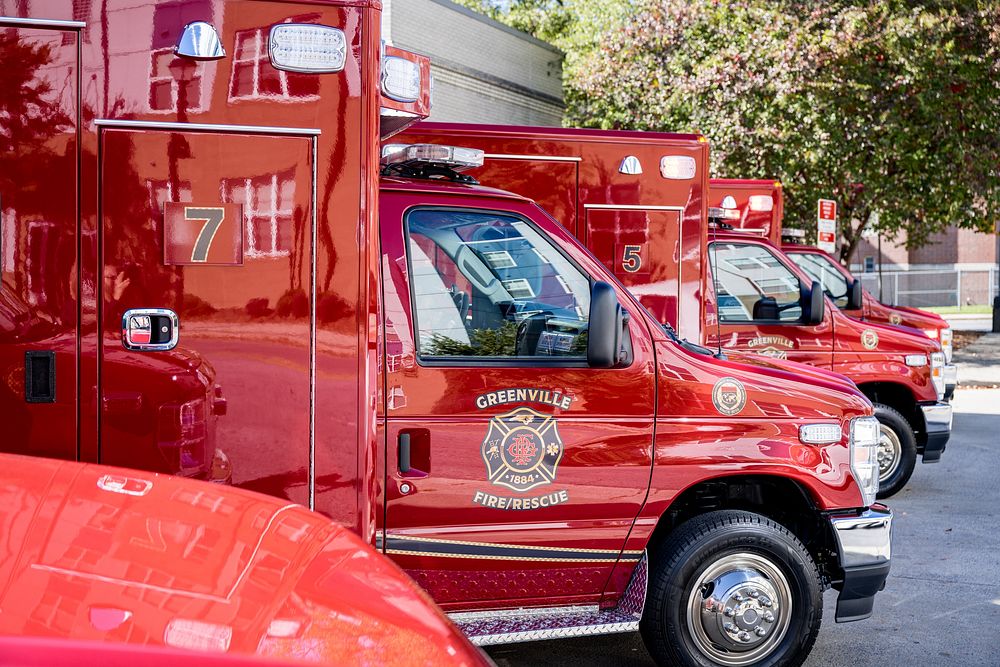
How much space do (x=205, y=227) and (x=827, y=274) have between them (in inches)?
326

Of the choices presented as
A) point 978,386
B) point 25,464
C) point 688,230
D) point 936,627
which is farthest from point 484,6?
point 25,464

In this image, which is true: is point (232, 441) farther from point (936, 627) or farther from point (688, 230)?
point (688, 230)

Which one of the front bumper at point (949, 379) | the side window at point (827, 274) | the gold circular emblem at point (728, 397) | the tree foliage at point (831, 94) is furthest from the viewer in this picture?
the tree foliage at point (831, 94)

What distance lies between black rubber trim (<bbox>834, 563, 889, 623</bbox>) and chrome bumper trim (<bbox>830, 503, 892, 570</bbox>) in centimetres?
3

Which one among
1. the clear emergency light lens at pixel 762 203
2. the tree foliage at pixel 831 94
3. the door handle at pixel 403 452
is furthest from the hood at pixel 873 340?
the tree foliage at pixel 831 94

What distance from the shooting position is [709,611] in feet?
15.2

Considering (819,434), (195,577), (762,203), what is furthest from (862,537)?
(762,203)

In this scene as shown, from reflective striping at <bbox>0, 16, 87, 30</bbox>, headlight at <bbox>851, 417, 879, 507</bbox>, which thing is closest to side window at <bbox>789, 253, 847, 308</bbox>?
headlight at <bbox>851, 417, 879, 507</bbox>

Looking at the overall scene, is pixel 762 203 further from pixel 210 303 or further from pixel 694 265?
pixel 210 303

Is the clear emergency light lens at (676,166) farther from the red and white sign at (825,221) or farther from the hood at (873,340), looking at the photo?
the red and white sign at (825,221)

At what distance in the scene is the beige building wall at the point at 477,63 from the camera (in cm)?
1755

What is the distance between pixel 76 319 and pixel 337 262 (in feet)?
2.89

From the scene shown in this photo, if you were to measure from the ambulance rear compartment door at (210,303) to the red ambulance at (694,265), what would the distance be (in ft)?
11.8

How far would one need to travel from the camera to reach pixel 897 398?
9.73m
